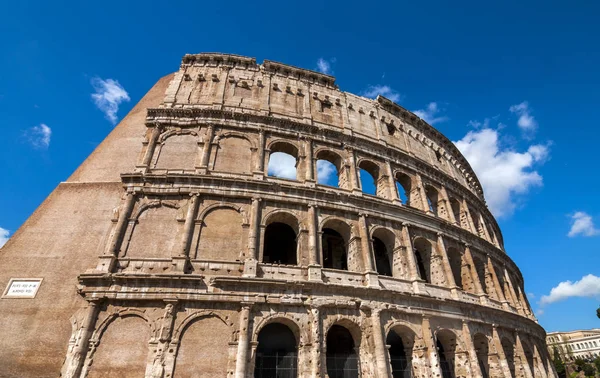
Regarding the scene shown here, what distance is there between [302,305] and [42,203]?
11654mm

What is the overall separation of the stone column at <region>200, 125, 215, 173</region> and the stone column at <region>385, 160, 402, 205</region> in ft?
29.8

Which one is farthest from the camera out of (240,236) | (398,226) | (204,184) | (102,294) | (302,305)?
(398,226)

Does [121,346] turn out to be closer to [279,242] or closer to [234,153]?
[279,242]

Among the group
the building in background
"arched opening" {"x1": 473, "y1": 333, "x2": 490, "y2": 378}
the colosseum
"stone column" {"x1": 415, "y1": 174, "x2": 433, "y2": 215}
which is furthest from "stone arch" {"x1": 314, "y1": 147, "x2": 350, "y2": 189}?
the building in background

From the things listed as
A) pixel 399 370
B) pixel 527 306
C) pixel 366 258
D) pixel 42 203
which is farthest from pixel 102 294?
pixel 527 306

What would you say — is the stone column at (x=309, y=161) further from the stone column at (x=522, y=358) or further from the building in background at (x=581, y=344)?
the building in background at (x=581, y=344)

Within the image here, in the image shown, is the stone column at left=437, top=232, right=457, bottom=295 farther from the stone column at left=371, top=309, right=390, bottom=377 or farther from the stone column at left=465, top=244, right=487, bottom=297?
the stone column at left=371, top=309, right=390, bottom=377

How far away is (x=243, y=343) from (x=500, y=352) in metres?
11.8

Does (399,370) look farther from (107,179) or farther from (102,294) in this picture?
(107,179)

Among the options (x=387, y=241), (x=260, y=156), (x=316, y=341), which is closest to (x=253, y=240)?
(x=316, y=341)

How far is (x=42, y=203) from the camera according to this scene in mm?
13602

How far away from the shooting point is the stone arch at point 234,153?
14547mm

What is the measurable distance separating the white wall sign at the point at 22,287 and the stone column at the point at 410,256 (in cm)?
1405

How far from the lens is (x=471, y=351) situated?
13.3 m
